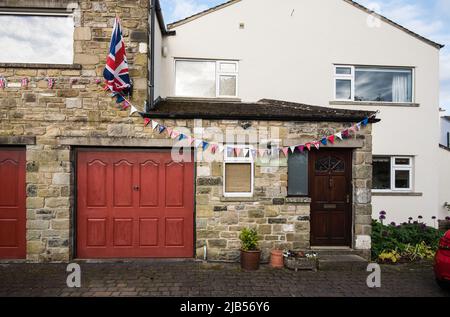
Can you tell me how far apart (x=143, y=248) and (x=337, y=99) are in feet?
25.1

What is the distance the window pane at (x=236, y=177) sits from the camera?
6.23 m

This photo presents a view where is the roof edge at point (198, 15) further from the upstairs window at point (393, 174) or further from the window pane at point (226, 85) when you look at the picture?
the upstairs window at point (393, 174)

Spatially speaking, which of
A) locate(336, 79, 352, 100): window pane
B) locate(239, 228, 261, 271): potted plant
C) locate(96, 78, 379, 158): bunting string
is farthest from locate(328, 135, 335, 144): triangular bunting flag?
locate(336, 79, 352, 100): window pane

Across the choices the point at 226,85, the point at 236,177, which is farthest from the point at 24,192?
the point at 226,85

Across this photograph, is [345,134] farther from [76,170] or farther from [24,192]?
[24,192]

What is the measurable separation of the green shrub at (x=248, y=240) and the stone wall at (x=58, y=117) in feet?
9.91

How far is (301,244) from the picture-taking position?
20.2 ft

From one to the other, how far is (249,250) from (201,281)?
3.86 ft

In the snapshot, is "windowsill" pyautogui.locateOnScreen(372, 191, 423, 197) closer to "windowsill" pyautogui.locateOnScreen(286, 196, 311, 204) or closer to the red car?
"windowsill" pyautogui.locateOnScreen(286, 196, 311, 204)

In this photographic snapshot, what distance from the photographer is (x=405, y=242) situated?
279 inches

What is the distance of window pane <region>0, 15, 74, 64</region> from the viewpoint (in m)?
6.11

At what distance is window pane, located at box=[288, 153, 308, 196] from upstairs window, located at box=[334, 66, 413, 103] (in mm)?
4479

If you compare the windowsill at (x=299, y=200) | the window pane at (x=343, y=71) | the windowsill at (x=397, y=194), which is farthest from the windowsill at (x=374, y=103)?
the windowsill at (x=299, y=200)
